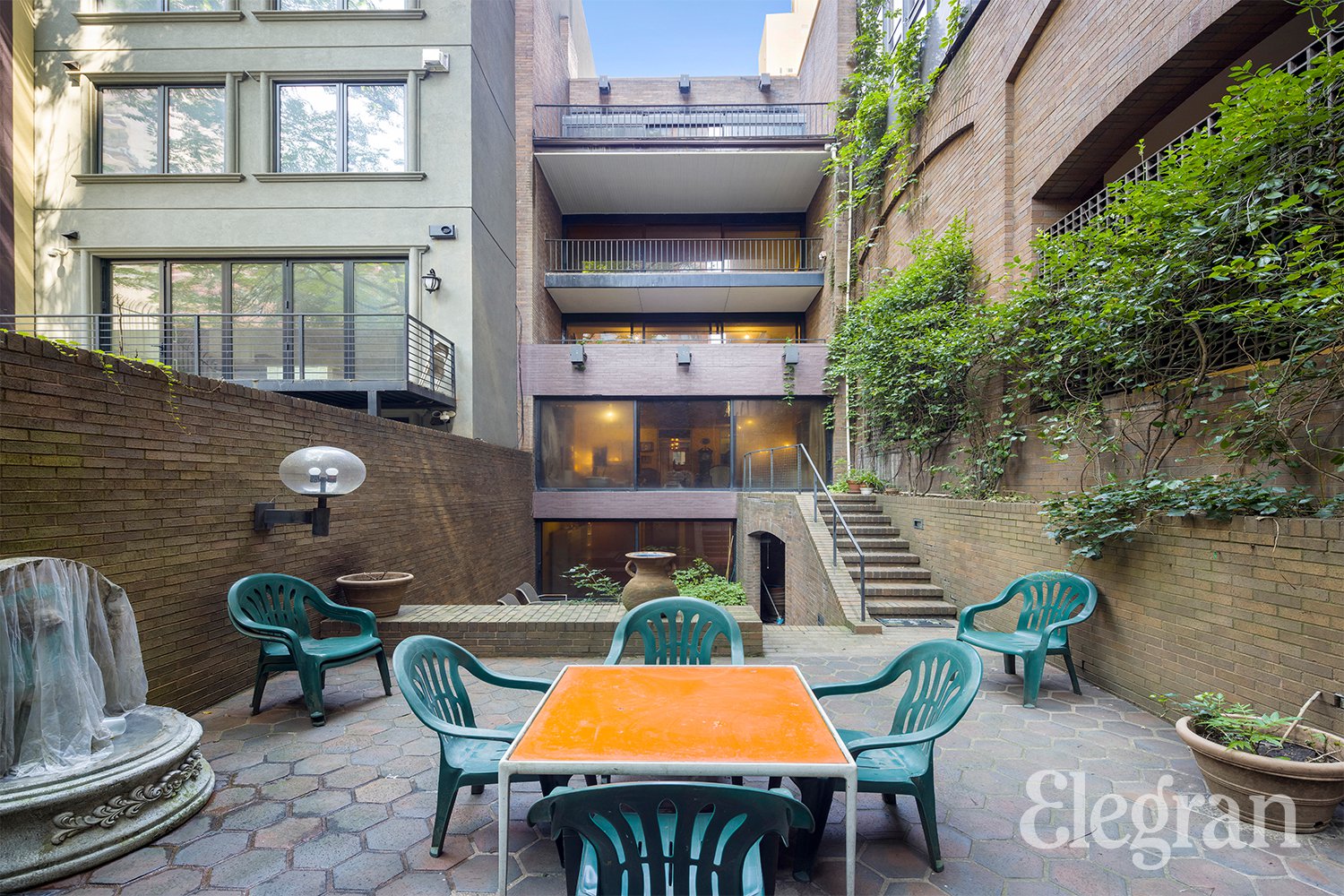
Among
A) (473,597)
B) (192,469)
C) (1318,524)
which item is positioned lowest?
(473,597)

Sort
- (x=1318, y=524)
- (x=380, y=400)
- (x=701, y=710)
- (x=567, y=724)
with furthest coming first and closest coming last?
(x=380, y=400) < (x=1318, y=524) < (x=701, y=710) < (x=567, y=724)

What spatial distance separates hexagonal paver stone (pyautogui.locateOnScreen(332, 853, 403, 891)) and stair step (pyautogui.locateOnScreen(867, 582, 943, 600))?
5894 millimetres

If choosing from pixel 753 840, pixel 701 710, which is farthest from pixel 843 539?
pixel 753 840

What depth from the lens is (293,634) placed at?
145 inches

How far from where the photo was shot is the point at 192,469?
13.1ft

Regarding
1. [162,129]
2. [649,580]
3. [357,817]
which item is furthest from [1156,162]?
[162,129]

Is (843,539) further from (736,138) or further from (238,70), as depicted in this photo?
(238,70)

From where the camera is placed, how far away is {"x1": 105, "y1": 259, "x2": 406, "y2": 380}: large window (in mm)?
9273

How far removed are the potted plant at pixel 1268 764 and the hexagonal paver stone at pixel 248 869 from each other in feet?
13.8

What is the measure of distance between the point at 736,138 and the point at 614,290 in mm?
4211

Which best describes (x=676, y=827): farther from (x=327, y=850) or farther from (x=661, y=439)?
(x=661, y=439)

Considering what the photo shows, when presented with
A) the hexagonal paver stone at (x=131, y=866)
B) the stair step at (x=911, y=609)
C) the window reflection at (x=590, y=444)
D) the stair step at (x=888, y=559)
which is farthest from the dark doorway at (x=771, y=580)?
the hexagonal paver stone at (x=131, y=866)

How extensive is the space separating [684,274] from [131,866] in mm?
12365

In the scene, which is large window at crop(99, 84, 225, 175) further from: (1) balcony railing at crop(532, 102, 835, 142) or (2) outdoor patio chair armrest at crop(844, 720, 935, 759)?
(2) outdoor patio chair armrest at crop(844, 720, 935, 759)
